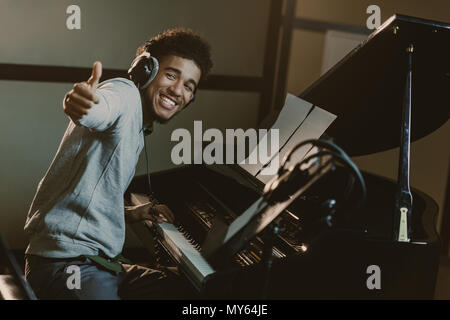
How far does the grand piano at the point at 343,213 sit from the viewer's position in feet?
4.96

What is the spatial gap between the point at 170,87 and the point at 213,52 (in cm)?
158

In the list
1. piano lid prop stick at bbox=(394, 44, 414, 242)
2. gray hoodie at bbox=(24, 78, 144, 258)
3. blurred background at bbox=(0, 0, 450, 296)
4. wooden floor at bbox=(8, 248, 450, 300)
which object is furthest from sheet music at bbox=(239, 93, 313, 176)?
wooden floor at bbox=(8, 248, 450, 300)

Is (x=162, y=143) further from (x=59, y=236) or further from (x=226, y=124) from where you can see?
(x=59, y=236)

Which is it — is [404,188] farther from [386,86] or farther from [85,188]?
[85,188]

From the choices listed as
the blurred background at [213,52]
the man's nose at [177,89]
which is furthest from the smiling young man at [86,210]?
the blurred background at [213,52]

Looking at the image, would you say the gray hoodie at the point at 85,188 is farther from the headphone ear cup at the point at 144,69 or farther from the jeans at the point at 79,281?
the headphone ear cup at the point at 144,69

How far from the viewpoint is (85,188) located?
1.54 meters

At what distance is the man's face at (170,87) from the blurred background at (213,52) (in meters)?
1.37

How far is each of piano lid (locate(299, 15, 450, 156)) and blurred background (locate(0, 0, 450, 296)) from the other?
4.49 feet

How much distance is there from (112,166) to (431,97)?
137cm

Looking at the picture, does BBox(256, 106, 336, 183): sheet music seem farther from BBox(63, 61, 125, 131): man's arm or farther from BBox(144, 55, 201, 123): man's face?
BBox(63, 61, 125, 131): man's arm

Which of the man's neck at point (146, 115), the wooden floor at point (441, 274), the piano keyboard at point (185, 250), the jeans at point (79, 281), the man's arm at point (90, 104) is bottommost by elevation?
the wooden floor at point (441, 274)

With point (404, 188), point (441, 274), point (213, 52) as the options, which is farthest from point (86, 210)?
point (441, 274)
